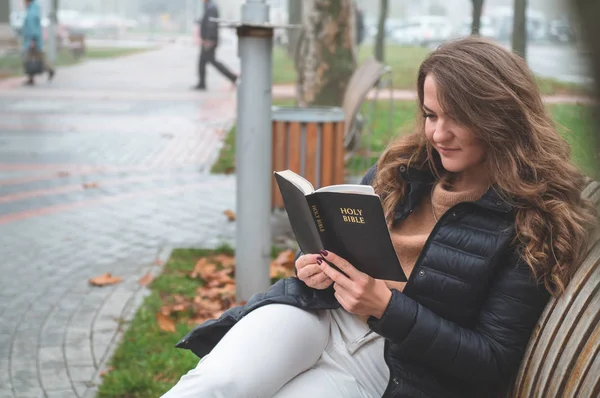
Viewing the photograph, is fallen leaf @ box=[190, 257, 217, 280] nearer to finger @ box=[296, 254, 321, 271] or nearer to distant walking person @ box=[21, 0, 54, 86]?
finger @ box=[296, 254, 321, 271]

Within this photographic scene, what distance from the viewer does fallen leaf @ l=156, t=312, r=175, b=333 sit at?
4347 millimetres

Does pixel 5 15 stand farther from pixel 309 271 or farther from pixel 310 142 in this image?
pixel 309 271

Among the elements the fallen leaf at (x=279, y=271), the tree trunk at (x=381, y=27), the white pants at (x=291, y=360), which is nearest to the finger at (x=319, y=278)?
the white pants at (x=291, y=360)

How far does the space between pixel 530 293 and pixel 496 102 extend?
0.50 meters

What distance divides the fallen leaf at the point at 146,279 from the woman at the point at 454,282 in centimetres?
282

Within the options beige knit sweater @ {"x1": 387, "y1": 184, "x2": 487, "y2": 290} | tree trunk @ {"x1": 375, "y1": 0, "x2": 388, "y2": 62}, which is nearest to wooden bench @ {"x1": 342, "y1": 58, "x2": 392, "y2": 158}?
beige knit sweater @ {"x1": 387, "y1": 184, "x2": 487, "y2": 290}

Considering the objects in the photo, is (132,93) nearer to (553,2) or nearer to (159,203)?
(159,203)

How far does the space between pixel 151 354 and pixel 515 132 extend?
7.75 feet

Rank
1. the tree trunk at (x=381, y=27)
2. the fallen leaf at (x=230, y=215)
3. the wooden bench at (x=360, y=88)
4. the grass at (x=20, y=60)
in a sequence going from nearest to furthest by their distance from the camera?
the wooden bench at (x=360, y=88) < the fallen leaf at (x=230, y=215) < the tree trunk at (x=381, y=27) < the grass at (x=20, y=60)

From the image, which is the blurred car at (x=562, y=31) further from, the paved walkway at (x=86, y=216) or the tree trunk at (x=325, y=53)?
the tree trunk at (x=325, y=53)

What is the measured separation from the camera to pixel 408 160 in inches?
99.7

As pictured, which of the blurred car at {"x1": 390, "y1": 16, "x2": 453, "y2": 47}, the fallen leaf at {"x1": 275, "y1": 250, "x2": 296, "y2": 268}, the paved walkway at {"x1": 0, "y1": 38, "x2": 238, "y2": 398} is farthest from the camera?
the blurred car at {"x1": 390, "y1": 16, "x2": 453, "y2": 47}

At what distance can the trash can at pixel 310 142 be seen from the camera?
614 centimetres

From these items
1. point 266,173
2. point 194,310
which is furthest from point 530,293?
point 194,310
